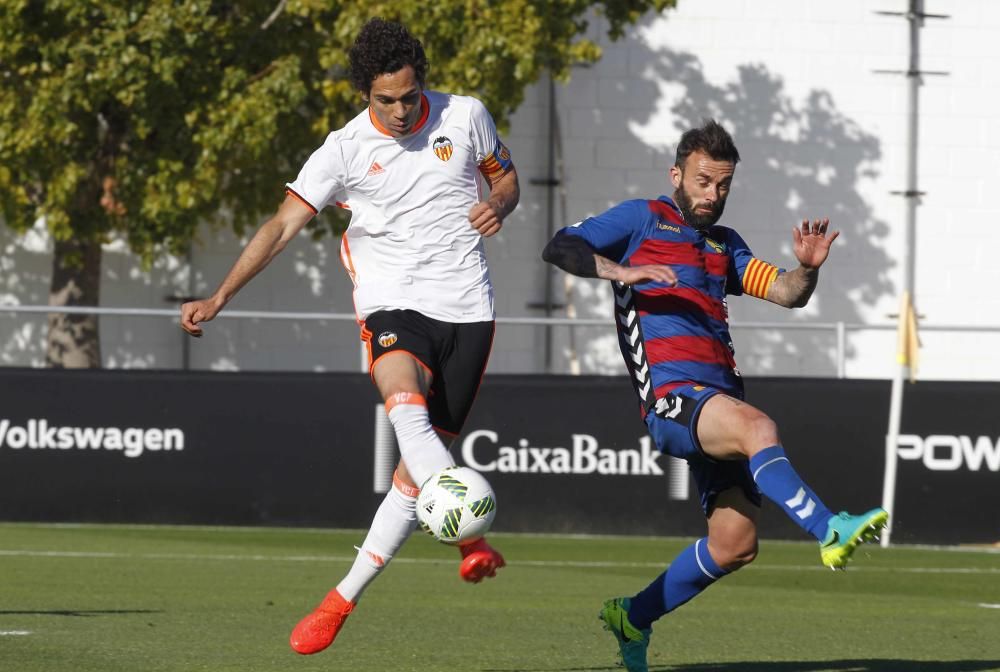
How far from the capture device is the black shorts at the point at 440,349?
6645mm

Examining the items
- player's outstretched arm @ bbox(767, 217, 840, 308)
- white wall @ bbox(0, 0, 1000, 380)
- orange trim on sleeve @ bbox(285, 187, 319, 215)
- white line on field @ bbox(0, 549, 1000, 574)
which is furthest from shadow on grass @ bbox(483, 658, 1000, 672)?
white wall @ bbox(0, 0, 1000, 380)

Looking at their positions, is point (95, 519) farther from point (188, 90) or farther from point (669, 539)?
point (188, 90)

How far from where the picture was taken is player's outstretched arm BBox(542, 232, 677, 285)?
5.99m

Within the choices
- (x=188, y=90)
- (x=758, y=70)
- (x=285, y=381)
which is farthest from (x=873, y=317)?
(x=285, y=381)

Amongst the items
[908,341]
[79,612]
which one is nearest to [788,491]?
[79,612]

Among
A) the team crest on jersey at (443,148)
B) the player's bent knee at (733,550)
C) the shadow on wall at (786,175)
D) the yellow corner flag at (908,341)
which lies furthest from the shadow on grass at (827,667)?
the shadow on wall at (786,175)

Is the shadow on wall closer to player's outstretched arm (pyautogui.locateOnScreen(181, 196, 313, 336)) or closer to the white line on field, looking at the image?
the white line on field

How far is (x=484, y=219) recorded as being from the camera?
6.49 m

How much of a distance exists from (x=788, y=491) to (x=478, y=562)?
1.09m

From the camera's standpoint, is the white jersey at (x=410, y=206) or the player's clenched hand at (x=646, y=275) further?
the white jersey at (x=410, y=206)

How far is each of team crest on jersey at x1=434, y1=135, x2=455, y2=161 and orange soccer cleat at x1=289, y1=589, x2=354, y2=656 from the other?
1655 mm

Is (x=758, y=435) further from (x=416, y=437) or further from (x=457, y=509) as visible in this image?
(x=416, y=437)

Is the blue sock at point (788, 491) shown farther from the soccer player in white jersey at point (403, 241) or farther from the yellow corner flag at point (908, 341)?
the yellow corner flag at point (908, 341)

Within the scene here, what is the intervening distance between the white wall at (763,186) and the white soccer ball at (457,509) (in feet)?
49.1
